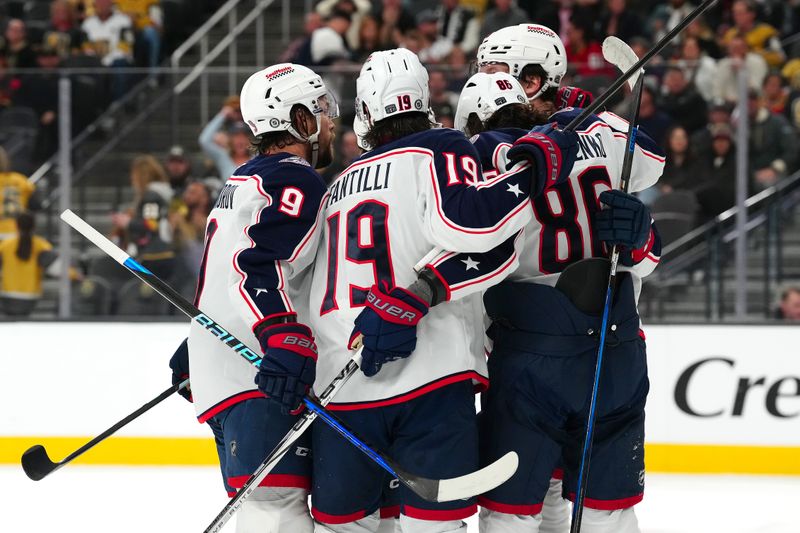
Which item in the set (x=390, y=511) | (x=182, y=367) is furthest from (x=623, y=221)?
(x=182, y=367)

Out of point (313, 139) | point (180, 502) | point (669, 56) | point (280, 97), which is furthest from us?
point (669, 56)

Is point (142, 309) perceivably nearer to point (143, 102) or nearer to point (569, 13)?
point (143, 102)

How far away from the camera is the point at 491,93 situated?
2.73m

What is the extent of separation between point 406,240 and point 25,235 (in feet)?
11.4

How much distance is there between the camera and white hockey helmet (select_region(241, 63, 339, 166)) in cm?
268

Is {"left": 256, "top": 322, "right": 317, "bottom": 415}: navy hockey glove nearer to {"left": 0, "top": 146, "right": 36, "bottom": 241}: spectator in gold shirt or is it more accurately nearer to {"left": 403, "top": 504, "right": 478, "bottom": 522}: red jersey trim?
{"left": 403, "top": 504, "right": 478, "bottom": 522}: red jersey trim

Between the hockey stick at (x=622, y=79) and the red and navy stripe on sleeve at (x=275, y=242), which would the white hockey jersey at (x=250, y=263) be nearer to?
the red and navy stripe on sleeve at (x=275, y=242)

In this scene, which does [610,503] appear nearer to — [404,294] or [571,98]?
[404,294]

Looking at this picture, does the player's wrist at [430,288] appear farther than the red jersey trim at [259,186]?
No

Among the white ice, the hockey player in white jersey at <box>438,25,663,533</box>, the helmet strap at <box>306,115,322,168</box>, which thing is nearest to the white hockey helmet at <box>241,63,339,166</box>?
the helmet strap at <box>306,115,322,168</box>

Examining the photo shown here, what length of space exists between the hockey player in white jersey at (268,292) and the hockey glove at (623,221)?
0.63 meters

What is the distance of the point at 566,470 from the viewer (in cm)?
280

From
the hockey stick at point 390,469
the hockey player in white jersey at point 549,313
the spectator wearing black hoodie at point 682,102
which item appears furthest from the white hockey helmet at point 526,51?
the spectator wearing black hoodie at point 682,102

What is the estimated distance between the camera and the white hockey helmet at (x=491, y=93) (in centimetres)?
272
